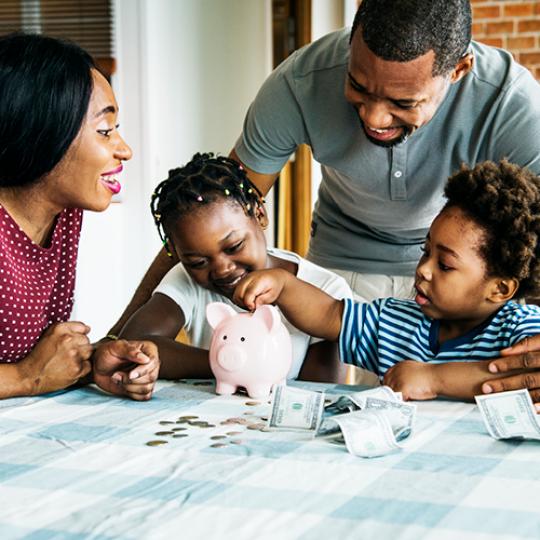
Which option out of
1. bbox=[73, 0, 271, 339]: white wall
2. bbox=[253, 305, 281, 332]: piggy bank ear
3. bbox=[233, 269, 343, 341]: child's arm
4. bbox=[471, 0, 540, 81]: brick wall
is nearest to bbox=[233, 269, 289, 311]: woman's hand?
bbox=[233, 269, 343, 341]: child's arm

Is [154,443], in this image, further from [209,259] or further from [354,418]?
[209,259]

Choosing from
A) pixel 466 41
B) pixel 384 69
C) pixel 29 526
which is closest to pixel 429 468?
pixel 29 526

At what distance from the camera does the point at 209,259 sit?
1.70 meters

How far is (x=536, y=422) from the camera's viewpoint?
1.15 metres

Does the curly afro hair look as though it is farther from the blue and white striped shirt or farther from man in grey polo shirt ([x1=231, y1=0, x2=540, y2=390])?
man in grey polo shirt ([x1=231, y1=0, x2=540, y2=390])

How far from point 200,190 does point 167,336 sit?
30 centimetres

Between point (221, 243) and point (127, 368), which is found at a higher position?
point (221, 243)

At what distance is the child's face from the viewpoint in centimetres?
151

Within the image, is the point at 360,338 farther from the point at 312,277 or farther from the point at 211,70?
the point at 211,70

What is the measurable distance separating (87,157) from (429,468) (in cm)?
85

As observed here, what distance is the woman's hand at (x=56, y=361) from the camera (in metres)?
1.42

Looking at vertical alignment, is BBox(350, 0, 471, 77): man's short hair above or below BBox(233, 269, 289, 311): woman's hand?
above

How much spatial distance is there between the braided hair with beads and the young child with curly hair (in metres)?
0.22

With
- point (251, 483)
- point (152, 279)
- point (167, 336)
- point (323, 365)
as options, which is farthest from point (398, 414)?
point (152, 279)
